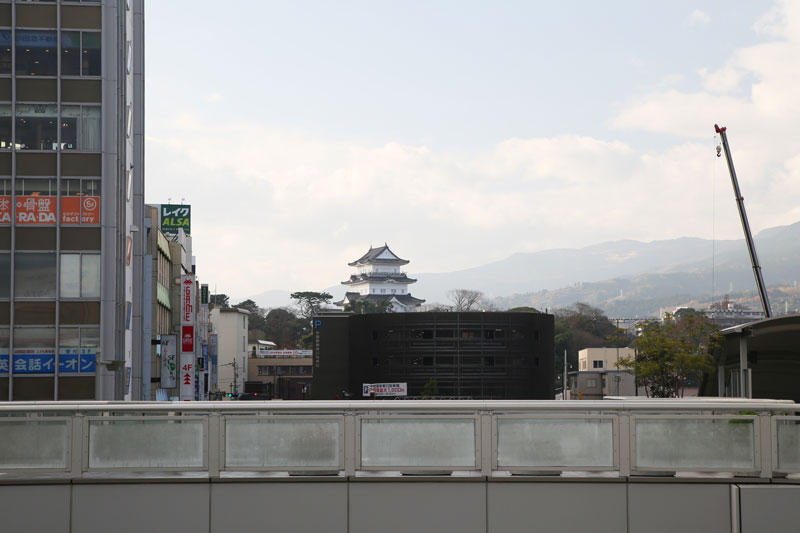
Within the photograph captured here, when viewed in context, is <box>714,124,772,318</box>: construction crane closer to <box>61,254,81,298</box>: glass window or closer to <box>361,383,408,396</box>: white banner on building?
<box>61,254,81,298</box>: glass window

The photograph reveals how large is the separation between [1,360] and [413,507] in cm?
2655

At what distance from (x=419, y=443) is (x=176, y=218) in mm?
70396

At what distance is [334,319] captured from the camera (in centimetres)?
9625

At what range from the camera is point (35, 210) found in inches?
1292

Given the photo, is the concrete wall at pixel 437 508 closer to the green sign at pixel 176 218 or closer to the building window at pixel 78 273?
the building window at pixel 78 273

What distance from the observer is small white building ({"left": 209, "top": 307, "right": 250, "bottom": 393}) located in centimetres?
13100

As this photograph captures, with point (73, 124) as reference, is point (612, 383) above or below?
→ below

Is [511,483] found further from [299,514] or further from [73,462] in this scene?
[73,462]

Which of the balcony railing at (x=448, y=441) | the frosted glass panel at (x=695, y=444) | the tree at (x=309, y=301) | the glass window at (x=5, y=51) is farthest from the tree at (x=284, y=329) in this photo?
the frosted glass panel at (x=695, y=444)

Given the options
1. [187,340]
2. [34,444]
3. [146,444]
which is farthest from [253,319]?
[146,444]

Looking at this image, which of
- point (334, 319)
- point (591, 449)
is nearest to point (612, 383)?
point (334, 319)

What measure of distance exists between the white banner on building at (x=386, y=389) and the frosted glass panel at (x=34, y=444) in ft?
238

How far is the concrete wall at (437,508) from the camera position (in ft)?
30.6

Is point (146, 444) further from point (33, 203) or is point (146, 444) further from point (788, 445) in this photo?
point (33, 203)
